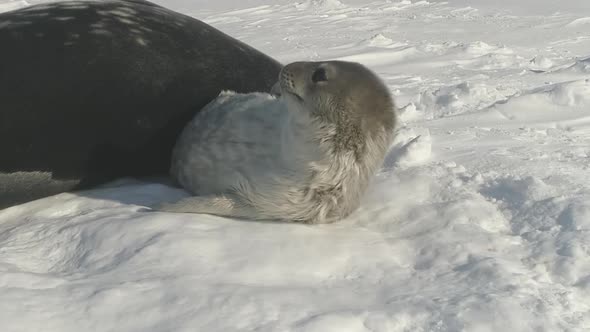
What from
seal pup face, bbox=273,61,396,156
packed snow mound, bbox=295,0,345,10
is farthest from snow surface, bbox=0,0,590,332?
packed snow mound, bbox=295,0,345,10

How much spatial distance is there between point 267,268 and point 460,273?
0.52 meters

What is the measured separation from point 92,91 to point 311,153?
95cm

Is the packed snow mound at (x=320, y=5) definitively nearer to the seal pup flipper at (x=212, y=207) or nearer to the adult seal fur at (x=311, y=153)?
the adult seal fur at (x=311, y=153)

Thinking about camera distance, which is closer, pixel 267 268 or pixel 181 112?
pixel 267 268

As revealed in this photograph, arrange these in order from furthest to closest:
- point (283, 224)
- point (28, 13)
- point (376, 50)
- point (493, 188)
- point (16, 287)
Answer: point (376, 50) → point (28, 13) → point (493, 188) → point (283, 224) → point (16, 287)

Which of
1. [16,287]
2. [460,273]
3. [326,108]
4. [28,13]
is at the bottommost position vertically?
[460,273]

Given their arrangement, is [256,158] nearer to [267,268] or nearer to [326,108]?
[326,108]

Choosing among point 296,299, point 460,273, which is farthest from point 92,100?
point 460,273

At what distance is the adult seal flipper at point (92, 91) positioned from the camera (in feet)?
8.55

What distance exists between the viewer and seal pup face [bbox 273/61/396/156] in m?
2.31

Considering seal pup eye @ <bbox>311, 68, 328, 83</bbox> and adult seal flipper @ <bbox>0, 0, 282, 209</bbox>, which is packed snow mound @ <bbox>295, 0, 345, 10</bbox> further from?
seal pup eye @ <bbox>311, 68, 328, 83</bbox>

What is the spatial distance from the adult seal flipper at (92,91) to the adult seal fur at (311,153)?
0.47 m

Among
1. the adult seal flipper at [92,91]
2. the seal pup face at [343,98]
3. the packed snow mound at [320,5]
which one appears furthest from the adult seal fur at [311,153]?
the packed snow mound at [320,5]

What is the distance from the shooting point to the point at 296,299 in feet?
5.46
